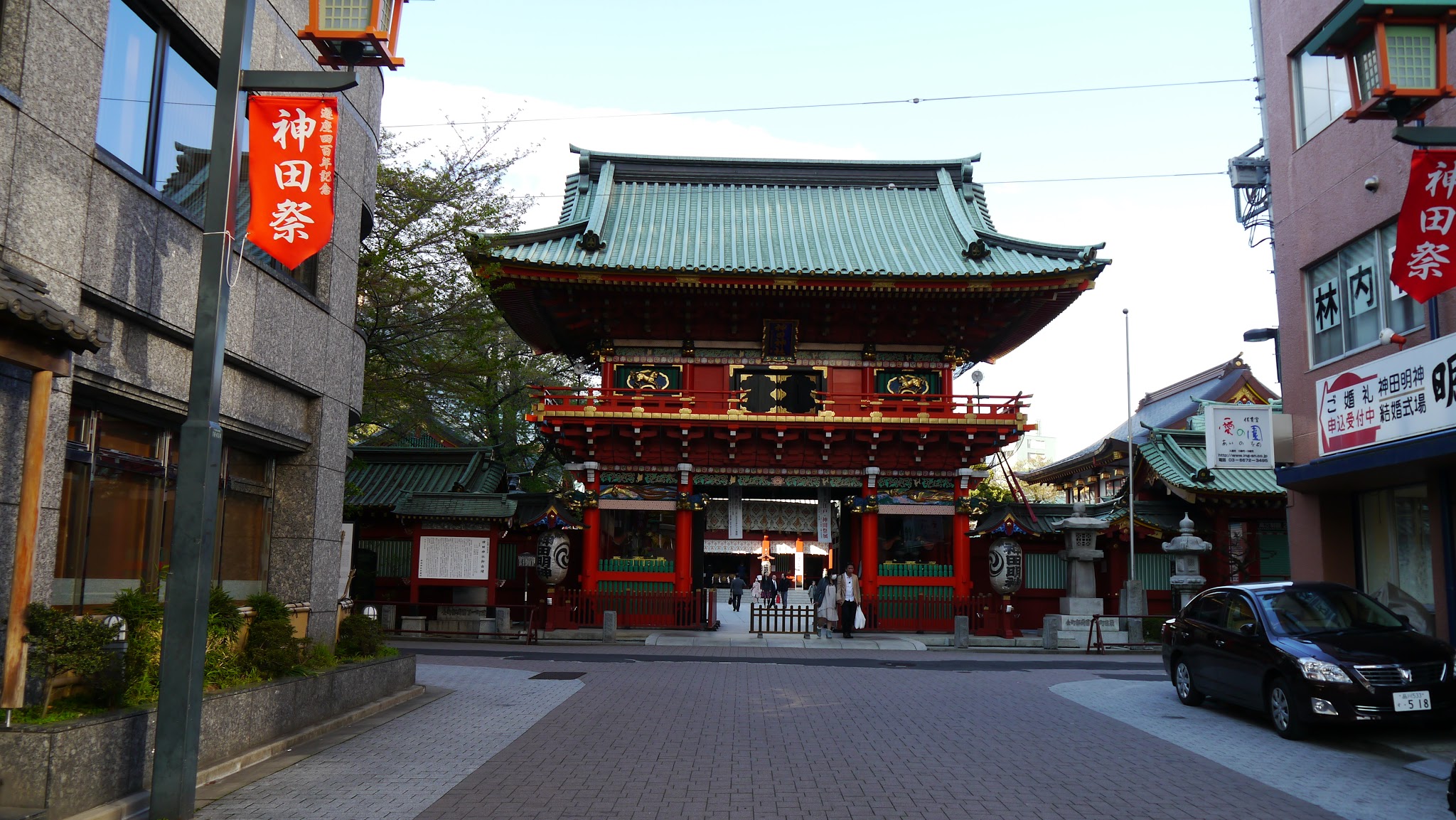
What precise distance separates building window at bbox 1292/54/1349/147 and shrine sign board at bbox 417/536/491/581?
61.9ft

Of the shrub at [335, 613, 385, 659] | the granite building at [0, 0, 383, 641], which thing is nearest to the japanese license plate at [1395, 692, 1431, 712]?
the shrub at [335, 613, 385, 659]

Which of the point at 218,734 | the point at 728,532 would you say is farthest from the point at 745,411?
the point at 218,734

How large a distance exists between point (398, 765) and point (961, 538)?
18.7 metres

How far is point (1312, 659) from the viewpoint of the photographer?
1052 cm

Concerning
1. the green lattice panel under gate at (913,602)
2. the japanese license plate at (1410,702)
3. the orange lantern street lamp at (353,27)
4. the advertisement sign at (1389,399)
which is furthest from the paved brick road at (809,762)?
the green lattice panel under gate at (913,602)

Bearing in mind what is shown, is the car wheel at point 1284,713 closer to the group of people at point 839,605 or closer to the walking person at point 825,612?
the group of people at point 839,605

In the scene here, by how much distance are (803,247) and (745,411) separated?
17.3ft

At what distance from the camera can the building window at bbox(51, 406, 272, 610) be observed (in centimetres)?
811

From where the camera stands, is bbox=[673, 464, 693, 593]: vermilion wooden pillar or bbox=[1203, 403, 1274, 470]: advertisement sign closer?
bbox=[1203, 403, 1274, 470]: advertisement sign

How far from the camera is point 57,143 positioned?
24.4 feet

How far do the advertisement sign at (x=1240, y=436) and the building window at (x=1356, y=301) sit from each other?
3.78ft

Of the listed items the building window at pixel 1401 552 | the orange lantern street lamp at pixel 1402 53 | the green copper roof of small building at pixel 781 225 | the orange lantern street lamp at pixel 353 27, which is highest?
the green copper roof of small building at pixel 781 225

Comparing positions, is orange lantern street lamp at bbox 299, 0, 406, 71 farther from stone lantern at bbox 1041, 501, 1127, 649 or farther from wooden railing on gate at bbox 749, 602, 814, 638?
stone lantern at bbox 1041, 501, 1127, 649

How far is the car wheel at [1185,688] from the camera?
13.2 meters
